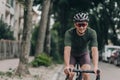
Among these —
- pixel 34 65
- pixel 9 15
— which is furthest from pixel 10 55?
pixel 34 65

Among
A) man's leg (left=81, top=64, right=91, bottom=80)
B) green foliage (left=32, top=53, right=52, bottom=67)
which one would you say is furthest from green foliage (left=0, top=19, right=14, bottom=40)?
man's leg (left=81, top=64, right=91, bottom=80)

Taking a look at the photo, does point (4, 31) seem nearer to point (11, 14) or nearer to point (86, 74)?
point (11, 14)

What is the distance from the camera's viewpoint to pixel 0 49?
36875 mm

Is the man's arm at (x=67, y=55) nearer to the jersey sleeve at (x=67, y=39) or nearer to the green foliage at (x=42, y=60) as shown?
the jersey sleeve at (x=67, y=39)

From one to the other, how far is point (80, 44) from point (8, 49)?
33.4 meters

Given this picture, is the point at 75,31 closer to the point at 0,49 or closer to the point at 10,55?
the point at 0,49

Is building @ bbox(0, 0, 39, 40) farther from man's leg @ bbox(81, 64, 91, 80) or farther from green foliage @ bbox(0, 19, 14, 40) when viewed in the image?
man's leg @ bbox(81, 64, 91, 80)

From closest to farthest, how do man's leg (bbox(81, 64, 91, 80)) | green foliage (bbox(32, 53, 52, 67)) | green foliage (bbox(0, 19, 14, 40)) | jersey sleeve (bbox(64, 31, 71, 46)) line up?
1. jersey sleeve (bbox(64, 31, 71, 46))
2. man's leg (bbox(81, 64, 91, 80))
3. green foliage (bbox(32, 53, 52, 67))
4. green foliage (bbox(0, 19, 14, 40))

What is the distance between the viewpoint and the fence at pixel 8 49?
37822 millimetres

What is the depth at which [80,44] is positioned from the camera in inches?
313

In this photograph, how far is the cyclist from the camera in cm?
753

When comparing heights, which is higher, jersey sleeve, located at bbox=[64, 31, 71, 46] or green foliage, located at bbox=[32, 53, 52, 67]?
jersey sleeve, located at bbox=[64, 31, 71, 46]

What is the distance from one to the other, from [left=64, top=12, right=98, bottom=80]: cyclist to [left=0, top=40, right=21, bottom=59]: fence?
28.0m

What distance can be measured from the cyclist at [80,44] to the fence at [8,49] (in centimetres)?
2795
